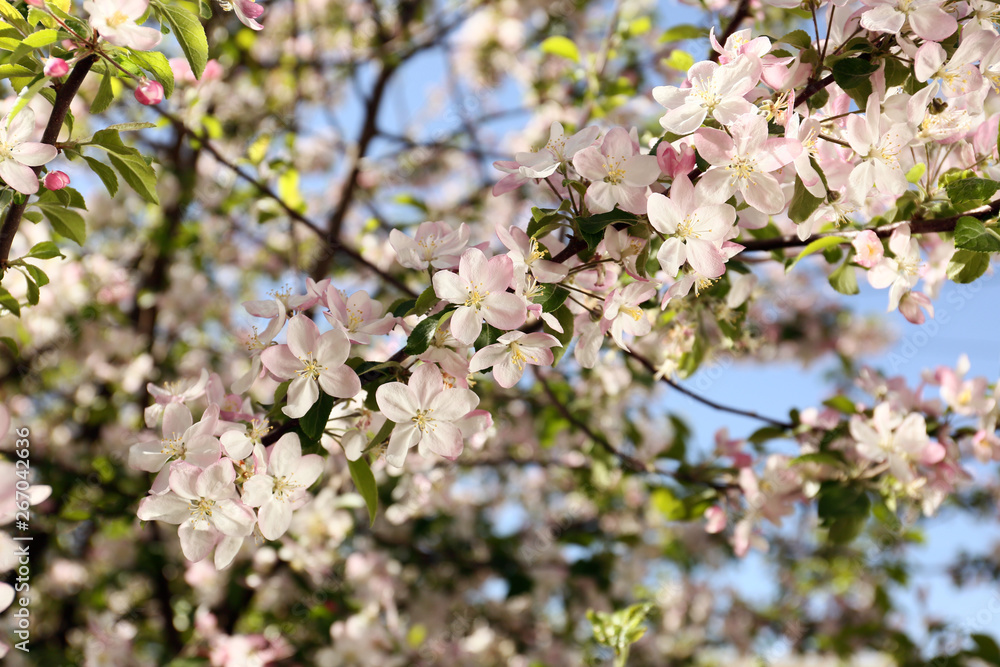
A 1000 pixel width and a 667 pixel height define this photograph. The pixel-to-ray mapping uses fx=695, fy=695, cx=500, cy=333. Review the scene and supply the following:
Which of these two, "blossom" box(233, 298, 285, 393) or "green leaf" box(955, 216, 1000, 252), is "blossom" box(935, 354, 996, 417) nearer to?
"green leaf" box(955, 216, 1000, 252)

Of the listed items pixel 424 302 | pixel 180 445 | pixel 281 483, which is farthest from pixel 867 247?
pixel 180 445

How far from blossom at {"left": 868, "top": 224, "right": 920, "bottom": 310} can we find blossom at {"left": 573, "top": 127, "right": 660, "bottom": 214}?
417mm

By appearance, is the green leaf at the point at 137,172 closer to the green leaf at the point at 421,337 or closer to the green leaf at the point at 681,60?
the green leaf at the point at 421,337

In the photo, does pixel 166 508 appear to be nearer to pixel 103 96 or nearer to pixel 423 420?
pixel 423 420

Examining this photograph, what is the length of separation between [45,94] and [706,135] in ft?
2.70

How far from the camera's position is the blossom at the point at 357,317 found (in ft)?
2.86

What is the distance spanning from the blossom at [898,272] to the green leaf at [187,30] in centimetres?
98

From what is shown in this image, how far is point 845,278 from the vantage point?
1141 millimetres

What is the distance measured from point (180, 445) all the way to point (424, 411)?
1.00ft

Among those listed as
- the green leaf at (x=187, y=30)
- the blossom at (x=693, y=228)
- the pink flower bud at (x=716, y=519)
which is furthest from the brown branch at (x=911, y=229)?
the green leaf at (x=187, y=30)

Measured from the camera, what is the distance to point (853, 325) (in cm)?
446

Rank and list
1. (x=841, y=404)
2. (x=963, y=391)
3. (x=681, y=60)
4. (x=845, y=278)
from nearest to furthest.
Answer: (x=845, y=278)
(x=681, y=60)
(x=963, y=391)
(x=841, y=404)

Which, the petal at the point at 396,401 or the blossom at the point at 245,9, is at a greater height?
the blossom at the point at 245,9

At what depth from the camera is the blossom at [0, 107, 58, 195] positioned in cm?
84
